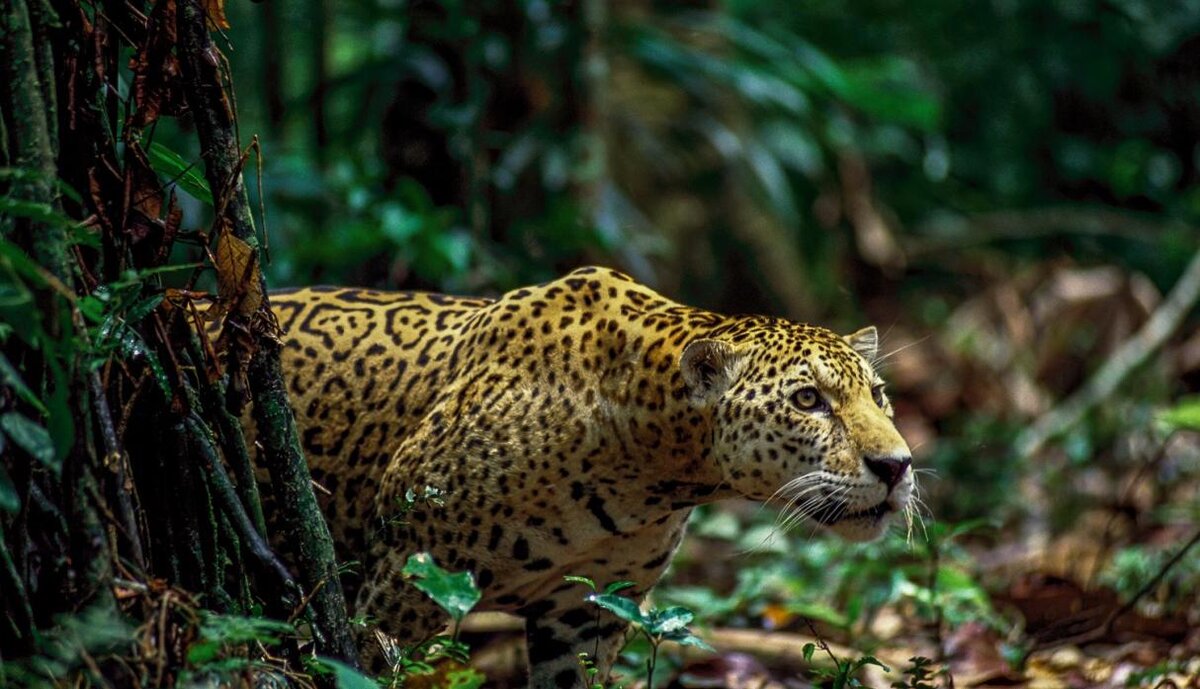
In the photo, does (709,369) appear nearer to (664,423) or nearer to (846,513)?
(664,423)

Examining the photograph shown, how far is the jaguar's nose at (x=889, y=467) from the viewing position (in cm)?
471

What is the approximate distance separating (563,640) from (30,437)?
258cm

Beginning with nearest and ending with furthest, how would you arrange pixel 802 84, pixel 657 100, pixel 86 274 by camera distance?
pixel 86 274 → pixel 802 84 → pixel 657 100

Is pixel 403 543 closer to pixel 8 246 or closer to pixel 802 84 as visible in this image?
pixel 8 246

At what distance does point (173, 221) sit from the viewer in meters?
3.86

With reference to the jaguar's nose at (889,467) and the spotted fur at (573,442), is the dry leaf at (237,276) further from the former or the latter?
the jaguar's nose at (889,467)

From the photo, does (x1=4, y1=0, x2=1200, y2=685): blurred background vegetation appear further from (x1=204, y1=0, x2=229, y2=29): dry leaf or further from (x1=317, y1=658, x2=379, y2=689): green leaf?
(x1=317, y1=658, x2=379, y2=689): green leaf

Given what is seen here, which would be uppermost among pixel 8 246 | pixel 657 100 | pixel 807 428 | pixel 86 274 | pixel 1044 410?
pixel 8 246

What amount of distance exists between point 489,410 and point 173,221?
1.52 metres

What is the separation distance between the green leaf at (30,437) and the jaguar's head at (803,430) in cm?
219

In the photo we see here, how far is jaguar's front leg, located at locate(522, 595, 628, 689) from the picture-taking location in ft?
17.7

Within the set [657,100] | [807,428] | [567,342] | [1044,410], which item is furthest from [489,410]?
[657,100]

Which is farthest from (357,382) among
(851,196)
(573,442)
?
(851,196)

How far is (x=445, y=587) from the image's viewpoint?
3875 mm
